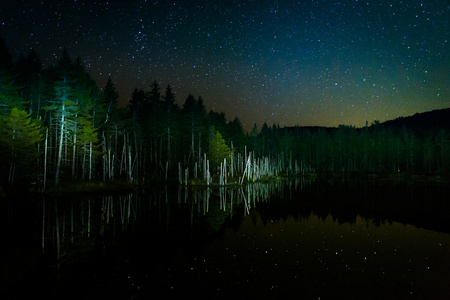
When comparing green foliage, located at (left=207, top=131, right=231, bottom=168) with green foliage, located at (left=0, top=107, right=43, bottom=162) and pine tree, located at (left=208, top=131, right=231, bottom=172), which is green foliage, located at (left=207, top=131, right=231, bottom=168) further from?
green foliage, located at (left=0, top=107, right=43, bottom=162)

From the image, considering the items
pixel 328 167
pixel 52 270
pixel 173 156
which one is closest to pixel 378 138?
pixel 328 167

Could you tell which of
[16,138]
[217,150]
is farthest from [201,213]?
[217,150]

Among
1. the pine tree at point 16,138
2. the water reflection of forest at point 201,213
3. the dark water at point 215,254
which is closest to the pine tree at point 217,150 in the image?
the water reflection of forest at point 201,213

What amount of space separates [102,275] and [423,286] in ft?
33.9

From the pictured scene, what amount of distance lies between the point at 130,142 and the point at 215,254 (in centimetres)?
4034

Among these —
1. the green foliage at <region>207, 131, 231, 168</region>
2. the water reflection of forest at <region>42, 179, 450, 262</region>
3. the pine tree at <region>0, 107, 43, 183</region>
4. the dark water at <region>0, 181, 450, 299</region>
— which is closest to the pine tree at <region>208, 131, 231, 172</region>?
the green foliage at <region>207, 131, 231, 168</region>

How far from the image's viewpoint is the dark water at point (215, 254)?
28.2 feet

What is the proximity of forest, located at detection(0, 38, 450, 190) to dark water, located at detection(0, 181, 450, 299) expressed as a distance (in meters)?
9.77

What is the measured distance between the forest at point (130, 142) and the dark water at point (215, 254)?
977 centimetres

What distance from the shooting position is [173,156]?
57.6 m

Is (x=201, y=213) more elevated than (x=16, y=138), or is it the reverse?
(x=16, y=138)

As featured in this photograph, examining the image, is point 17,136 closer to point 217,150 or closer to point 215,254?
point 215,254

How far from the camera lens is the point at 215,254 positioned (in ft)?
39.3

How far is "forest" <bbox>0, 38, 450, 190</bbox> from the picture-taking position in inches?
1129
